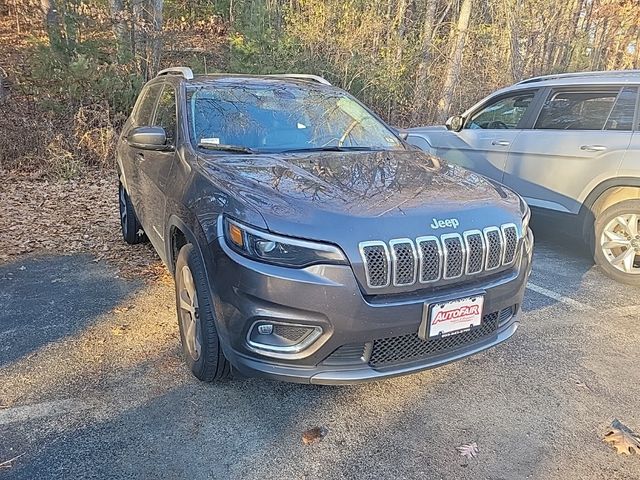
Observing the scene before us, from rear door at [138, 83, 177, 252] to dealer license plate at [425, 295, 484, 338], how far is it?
76.7 inches

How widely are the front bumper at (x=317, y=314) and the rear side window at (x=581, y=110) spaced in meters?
3.32

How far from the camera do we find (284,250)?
239 cm

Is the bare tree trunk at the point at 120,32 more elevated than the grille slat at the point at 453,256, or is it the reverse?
the bare tree trunk at the point at 120,32

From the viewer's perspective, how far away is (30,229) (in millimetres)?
6066

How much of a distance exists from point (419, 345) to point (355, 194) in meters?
0.83

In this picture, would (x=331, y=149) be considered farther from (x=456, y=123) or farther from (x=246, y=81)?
(x=456, y=123)

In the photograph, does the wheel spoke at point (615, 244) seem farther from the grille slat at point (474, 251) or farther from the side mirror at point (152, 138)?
the side mirror at point (152, 138)

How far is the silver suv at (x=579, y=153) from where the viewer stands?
15.6 ft

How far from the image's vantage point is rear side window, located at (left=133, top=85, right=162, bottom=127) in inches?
184

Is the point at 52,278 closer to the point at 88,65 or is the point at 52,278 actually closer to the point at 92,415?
the point at 92,415

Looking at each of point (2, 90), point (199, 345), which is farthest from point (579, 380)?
point (2, 90)

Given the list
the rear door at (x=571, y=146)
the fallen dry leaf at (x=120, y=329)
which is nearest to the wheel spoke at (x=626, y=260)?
the rear door at (x=571, y=146)

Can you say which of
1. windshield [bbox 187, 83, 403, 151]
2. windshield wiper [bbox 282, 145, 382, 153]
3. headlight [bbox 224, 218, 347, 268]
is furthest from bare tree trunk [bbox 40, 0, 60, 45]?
headlight [bbox 224, 218, 347, 268]

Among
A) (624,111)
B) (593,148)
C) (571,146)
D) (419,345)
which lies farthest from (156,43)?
(419,345)
